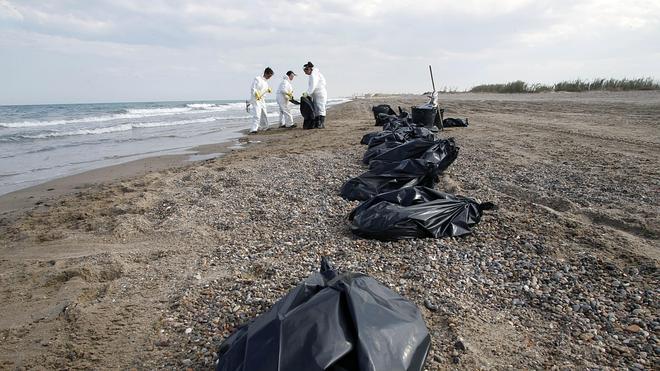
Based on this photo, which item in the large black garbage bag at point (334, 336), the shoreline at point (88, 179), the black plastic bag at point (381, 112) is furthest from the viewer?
the black plastic bag at point (381, 112)

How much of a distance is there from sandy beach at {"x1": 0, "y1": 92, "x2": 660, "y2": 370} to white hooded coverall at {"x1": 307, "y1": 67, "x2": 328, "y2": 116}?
6.35 meters

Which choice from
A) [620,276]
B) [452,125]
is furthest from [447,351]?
[452,125]

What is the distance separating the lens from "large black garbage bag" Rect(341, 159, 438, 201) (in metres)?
4.41

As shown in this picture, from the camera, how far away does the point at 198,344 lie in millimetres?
2035

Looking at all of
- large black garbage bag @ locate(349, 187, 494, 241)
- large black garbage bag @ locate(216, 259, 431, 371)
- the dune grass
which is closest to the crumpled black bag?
large black garbage bag @ locate(349, 187, 494, 241)

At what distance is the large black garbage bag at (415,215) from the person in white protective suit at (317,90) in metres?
8.36

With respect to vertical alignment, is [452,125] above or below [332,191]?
above

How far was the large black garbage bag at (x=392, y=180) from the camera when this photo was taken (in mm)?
4414

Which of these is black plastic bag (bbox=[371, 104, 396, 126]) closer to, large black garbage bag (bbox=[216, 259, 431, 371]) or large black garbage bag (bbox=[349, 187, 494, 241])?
large black garbage bag (bbox=[349, 187, 494, 241])

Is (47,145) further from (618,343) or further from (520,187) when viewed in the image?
(618,343)

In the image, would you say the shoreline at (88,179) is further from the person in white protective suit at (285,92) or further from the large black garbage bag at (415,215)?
the large black garbage bag at (415,215)

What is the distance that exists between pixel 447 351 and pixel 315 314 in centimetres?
86

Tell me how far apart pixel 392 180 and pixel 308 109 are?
25.1ft

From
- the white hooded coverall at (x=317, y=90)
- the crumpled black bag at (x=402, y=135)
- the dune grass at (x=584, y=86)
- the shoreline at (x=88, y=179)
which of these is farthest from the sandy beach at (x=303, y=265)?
the dune grass at (x=584, y=86)
